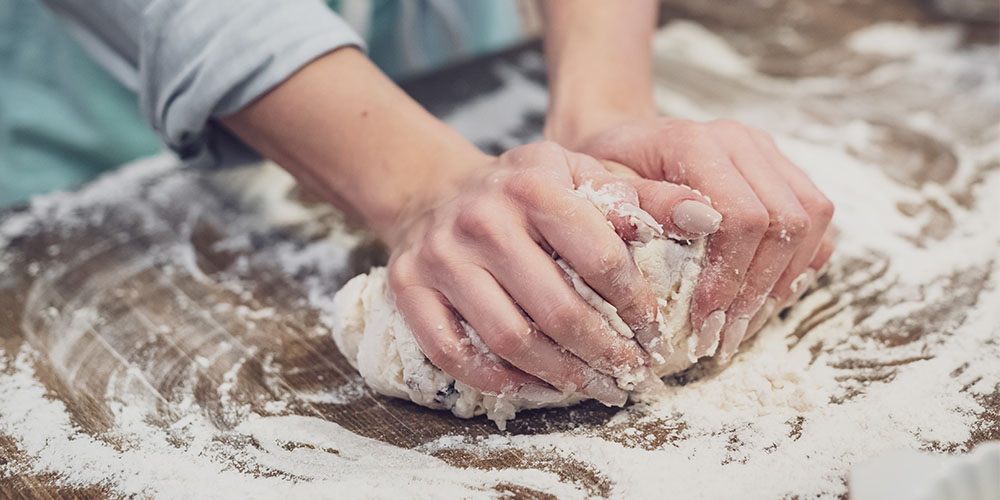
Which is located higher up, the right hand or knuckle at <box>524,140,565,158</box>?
knuckle at <box>524,140,565,158</box>

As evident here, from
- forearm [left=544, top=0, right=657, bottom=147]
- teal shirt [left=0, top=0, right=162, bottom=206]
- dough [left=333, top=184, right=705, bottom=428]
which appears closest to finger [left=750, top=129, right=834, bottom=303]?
dough [left=333, top=184, right=705, bottom=428]

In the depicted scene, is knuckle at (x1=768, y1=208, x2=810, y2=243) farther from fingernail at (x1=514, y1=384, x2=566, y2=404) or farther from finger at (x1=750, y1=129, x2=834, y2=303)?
fingernail at (x1=514, y1=384, x2=566, y2=404)

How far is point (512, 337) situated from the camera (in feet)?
2.26

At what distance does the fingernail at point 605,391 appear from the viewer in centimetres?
73

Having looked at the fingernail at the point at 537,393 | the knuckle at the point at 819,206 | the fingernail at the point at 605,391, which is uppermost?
the knuckle at the point at 819,206

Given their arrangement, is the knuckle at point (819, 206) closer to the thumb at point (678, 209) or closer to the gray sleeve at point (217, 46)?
the thumb at point (678, 209)

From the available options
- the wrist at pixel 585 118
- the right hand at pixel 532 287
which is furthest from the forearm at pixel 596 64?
the right hand at pixel 532 287

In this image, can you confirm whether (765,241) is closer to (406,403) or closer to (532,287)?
(532,287)

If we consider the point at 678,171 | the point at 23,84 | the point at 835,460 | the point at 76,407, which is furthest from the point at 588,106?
the point at 23,84

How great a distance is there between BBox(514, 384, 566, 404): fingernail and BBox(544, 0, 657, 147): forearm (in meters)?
0.36

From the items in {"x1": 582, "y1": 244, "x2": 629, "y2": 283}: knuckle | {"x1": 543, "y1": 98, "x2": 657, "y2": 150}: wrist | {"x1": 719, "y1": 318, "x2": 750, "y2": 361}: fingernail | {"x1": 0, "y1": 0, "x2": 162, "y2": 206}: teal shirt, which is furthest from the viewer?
{"x1": 0, "y1": 0, "x2": 162, "y2": 206}: teal shirt

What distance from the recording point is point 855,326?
2.85 feet

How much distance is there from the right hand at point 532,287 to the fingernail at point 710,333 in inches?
2.8

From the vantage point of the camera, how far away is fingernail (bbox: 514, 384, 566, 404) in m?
0.73
